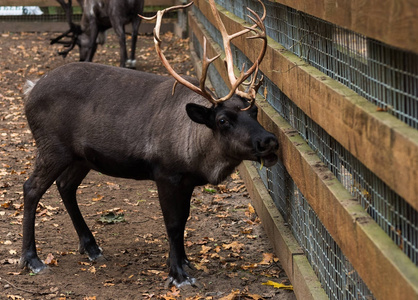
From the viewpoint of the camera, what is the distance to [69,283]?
5168mm

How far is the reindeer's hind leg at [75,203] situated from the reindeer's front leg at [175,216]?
0.80 metres

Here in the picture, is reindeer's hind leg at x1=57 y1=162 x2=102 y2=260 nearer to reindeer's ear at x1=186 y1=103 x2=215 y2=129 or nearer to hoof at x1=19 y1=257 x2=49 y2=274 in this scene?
hoof at x1=19 y1=257 x2=49 y2=274

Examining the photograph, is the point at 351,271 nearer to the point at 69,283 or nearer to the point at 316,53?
the point at 316,53

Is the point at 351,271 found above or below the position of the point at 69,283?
above

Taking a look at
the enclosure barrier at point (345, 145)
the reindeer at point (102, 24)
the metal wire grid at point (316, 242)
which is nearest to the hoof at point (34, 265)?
the enclosure barrier at point (345, 145)

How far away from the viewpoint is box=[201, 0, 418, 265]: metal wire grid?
2.62 m

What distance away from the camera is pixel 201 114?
15.7 feet

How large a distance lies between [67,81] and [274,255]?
2.17m

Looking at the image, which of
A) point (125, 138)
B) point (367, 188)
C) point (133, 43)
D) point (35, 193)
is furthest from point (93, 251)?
point (133, 43)

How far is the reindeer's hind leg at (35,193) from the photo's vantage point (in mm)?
5434

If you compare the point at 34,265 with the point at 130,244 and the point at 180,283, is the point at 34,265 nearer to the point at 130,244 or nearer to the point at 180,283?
the point at 130,244

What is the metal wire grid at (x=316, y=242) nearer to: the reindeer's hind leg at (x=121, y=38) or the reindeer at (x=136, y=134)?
the reindeer at (x=136, y=134)

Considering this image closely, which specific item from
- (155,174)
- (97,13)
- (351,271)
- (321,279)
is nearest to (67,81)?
(155,174)

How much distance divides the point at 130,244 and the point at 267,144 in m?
2.01
